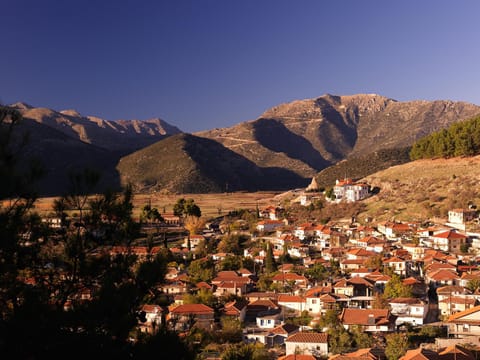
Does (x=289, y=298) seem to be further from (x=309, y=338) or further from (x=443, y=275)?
(x=443, y=275)

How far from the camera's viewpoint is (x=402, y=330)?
72.2 feet

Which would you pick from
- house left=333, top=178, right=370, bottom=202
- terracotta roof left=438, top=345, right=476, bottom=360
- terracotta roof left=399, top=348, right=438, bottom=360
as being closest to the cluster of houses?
terracotta roof left=399, top=348, right=438, bottom=360

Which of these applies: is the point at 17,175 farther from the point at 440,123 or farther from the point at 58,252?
the point at 440,123

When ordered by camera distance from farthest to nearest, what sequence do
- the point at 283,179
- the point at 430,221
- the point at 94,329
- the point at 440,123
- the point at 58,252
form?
1. the point at 440,123
2. the point at 283,179
3. the point at 430,221
4. the point at 58,252
5. the point at 94,329

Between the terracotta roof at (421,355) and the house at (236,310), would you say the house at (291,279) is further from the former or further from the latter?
the terracotta roof at (421,355)

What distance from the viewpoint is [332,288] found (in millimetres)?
27906

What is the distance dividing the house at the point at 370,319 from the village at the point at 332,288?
0.13ft

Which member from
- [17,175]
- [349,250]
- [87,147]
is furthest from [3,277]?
[87,147]

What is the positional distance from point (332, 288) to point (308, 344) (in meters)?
9.12

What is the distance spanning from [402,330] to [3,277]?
18.7 metres

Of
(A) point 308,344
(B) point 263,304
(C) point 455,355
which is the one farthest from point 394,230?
(C) point 455,355

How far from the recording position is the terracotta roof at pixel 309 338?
63.3 feet

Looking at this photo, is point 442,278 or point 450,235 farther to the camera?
point 450,235

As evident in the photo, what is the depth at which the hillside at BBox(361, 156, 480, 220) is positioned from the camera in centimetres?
4622
